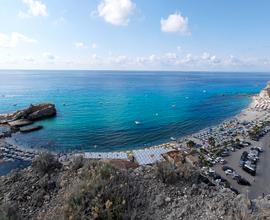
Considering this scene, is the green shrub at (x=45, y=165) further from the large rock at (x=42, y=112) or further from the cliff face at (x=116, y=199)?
the large rock at (x=42, y=112)

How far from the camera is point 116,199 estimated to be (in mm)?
9805

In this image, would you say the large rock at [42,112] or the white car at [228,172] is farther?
the large rock at [42,112]

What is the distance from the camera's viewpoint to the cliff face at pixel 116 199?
9352 millimetres

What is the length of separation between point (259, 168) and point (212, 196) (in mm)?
19869

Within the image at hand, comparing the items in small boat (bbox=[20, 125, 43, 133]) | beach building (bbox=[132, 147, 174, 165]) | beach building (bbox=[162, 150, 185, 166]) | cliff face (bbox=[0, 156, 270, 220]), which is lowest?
small boat (bbox=[20, 125, 43, 133])

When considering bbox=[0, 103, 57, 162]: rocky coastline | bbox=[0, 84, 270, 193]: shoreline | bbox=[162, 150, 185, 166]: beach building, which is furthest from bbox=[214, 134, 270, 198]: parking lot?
bbox=[0, 103, 57, 162]: rocky coastline

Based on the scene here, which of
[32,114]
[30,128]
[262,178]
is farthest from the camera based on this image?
[32,114]

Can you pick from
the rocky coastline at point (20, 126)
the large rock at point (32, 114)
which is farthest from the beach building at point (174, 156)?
the large rock at point (32, 114)

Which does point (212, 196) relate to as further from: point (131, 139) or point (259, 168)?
point (131, 139)

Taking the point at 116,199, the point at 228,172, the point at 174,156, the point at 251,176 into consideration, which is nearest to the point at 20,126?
the point at 174,156

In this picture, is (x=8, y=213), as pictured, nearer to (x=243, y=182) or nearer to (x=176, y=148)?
(x=243, y=182)

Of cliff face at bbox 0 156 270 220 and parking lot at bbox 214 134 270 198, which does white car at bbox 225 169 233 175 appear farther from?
cliff face at bbox 0 156 270 220

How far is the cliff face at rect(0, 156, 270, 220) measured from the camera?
935 centimetres

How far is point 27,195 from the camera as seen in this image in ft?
42.7
